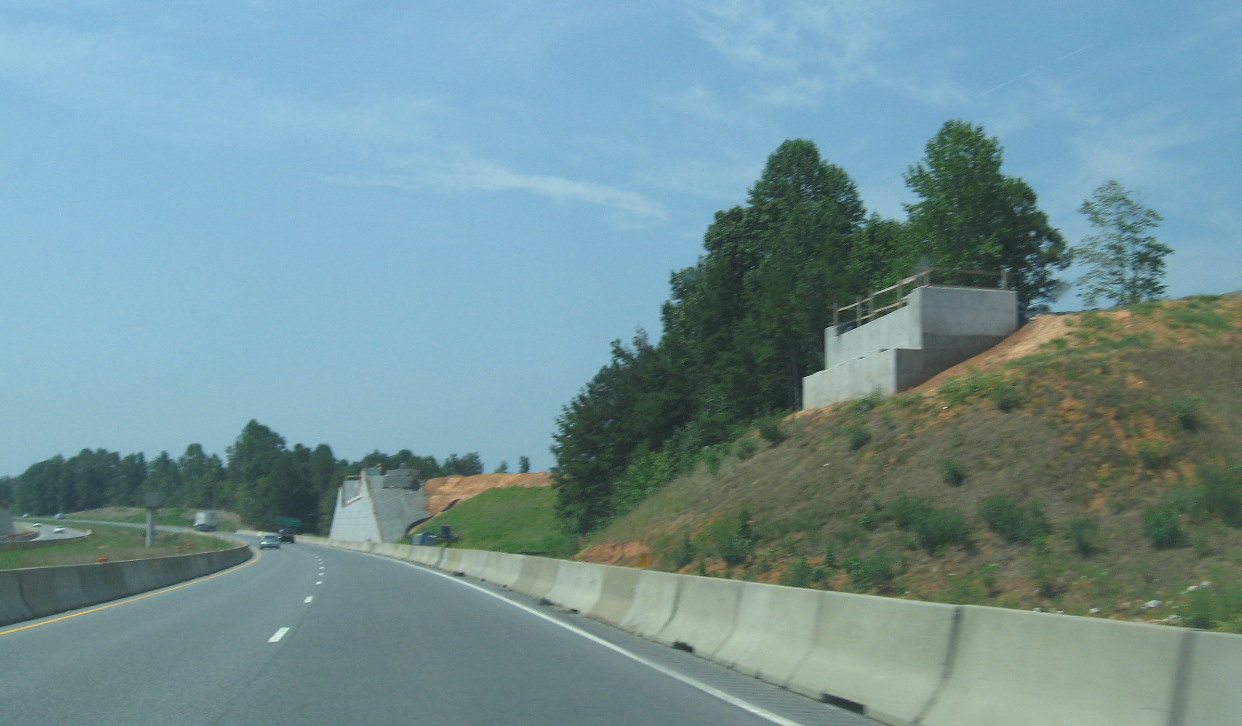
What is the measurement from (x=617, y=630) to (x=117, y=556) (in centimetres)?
3869

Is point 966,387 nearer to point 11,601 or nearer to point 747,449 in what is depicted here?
point 747,449

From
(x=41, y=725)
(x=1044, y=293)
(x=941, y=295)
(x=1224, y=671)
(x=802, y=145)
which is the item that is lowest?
(x=41, y=725)

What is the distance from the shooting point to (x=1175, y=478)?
79.1ft

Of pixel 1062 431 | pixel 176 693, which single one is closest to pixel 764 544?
pixel 1062 431

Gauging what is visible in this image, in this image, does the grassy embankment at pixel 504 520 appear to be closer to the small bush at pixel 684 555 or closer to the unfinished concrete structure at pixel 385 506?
the unfinished concrete structure at pixel 385 506

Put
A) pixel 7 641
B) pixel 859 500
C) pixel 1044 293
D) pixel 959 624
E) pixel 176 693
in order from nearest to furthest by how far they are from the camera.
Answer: pixel 959 624, pixel 176 693, pixel 7 641, pixel 859 500, pixel 1044 293

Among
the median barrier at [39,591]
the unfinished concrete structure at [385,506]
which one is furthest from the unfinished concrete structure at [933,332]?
the unfinished concrete structure at [385,506]

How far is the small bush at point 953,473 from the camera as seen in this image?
88.7 ft

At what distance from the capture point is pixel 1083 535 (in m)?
22.1

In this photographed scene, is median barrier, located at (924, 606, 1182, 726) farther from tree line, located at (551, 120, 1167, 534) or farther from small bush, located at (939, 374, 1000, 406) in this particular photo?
tree line, located at (551, 120, 1167, 534)

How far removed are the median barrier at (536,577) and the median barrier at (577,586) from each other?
508 millimetres

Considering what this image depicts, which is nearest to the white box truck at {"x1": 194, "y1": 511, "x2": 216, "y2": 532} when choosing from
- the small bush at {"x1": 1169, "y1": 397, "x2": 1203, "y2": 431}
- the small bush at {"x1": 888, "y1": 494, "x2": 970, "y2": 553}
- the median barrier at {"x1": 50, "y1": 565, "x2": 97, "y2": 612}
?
the median barrier at {"x1": 50, "y1": 565, "x2": 97, "y2": 612}

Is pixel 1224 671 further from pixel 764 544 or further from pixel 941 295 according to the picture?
pixel 941 295

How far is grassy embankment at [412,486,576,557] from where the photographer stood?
93.7 m
